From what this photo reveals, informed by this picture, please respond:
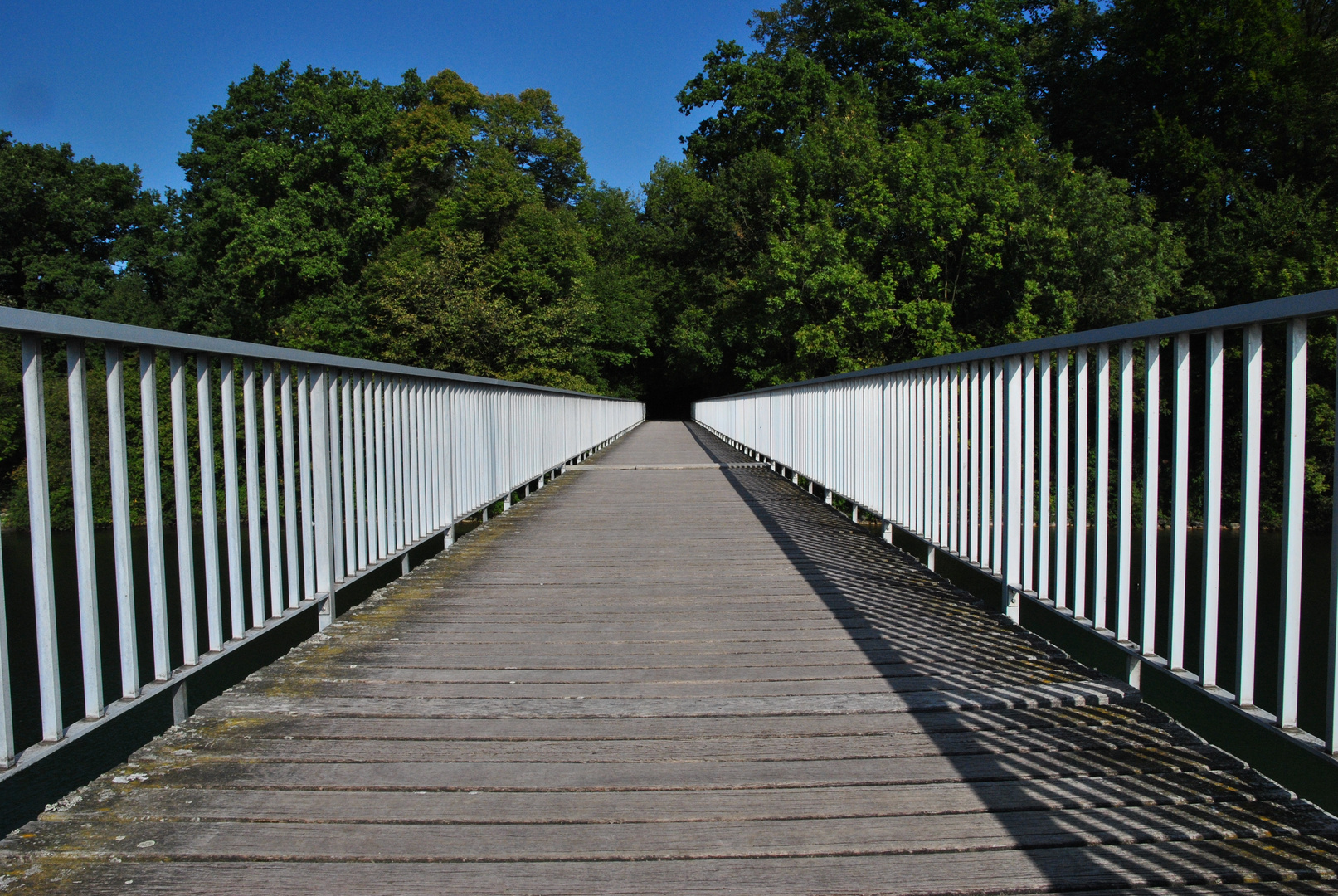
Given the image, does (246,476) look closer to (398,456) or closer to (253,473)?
(253,473)

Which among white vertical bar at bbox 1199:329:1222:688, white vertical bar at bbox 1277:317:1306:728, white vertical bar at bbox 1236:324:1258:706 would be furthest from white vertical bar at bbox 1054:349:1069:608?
white vertical bar at bbox 1277:317:1306:728

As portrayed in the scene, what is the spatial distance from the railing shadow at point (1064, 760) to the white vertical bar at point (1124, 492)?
0.21m

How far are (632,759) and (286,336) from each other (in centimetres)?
2998

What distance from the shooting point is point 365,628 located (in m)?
3.25

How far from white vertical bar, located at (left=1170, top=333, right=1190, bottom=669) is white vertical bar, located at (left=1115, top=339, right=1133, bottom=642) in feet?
0.58

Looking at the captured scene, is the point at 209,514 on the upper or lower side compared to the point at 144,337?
lower

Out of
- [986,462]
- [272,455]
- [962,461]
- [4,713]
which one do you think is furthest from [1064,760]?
[272,455]

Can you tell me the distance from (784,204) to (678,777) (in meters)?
24.6

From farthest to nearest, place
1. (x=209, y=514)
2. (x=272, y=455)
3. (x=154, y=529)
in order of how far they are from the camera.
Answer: (x=272, y=455), (x=209, y=514), (x=154, y=529)

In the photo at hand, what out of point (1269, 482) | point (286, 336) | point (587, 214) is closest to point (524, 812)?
point (1269, 482)

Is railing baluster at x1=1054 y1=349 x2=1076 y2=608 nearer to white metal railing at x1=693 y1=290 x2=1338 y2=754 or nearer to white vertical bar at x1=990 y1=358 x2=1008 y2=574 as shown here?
white metal railing at x1=693 y1=290 x2=1338 y2=754

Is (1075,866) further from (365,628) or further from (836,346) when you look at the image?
(836,346)

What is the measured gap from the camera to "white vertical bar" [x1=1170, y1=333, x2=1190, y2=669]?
214 centimetres

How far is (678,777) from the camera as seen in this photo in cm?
198
